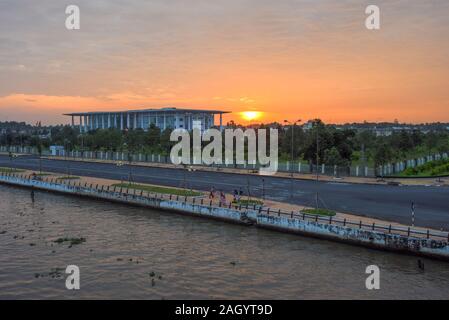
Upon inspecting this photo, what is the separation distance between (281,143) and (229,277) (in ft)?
262

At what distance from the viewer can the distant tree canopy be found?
76562 millimetres

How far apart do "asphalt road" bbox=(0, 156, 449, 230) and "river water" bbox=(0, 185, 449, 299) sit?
8130 mm

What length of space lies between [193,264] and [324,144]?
52151 mm

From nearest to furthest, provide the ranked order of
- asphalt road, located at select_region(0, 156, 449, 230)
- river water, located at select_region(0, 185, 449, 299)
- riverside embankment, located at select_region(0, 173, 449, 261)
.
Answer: river water, located at select_region(0, 185, 449, 299)
riverside embankment, located at select_region(0, 173, 449, 261)
asphalt road, located at select_region(0, 156, 449, 230)

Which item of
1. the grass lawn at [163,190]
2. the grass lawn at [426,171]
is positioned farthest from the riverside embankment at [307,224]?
the grass lawn at [426,171]

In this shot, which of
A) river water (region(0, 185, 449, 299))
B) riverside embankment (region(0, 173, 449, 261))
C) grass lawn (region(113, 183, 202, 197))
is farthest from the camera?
grass lawn (region(113, 183, 202, 197))

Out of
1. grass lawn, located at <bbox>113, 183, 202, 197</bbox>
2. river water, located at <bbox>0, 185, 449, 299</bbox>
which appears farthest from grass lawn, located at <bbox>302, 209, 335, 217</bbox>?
grass lawn, located at <bbox>113, 183, 202, 197</bbox>

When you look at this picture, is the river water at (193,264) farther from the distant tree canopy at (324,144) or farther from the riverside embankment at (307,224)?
the distant tree canopy at (324,144)

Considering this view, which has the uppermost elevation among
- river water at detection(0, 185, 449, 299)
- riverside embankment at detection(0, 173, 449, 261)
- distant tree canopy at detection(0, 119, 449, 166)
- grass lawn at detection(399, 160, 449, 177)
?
distant tree canopy at detection(0, 119, 449, 166)

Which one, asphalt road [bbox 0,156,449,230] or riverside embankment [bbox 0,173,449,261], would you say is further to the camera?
asphalt road [bbox 0,156,449,230]

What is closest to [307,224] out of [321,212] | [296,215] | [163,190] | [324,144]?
[296,215]

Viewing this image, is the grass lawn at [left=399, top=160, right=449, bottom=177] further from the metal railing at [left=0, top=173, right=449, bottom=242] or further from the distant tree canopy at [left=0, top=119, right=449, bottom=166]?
the metal railing at [left=0, top=173, right=449, bottom=242]

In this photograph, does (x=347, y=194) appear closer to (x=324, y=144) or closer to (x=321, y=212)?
(x=321, y=212)

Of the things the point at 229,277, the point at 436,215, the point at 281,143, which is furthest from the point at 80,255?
the point at 281,143
